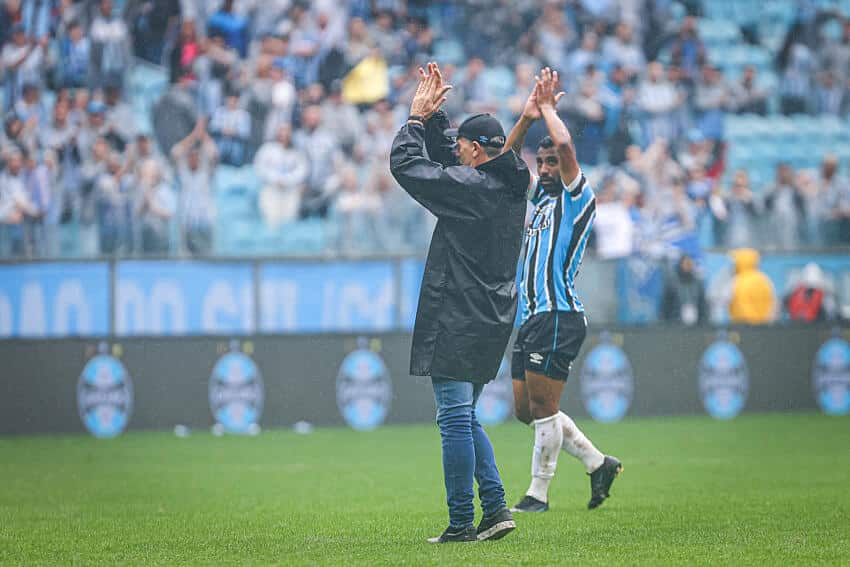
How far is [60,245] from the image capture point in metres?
16.4

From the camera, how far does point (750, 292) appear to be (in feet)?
58.1

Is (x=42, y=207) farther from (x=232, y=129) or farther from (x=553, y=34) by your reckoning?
(x=553, y=34)

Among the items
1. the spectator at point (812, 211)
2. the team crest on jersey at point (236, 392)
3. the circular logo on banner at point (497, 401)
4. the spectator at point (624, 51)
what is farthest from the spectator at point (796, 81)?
the team crest on jersey at point (236, 392)

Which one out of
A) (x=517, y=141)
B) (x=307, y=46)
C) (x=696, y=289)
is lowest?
(x=696, y=289)

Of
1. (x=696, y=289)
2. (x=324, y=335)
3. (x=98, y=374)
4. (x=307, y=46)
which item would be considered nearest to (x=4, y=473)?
(x=98, y=374)

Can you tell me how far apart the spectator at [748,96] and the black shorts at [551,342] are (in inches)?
588

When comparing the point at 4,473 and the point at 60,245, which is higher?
the point at 60,245

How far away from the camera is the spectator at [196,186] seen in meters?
16.9

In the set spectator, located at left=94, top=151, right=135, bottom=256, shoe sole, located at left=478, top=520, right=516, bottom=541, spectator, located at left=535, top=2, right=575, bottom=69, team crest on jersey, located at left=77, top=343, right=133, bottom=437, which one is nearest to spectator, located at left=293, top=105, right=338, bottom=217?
spectator, located at left=94, top=151, right=135, bottom=256

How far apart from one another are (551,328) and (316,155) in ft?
34.9

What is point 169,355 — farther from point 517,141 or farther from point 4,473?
point 517,141

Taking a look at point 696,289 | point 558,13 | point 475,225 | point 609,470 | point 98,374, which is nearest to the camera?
point 475,225

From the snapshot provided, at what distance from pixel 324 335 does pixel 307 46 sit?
6.45 meters

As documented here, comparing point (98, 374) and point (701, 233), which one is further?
point (701, 233)
